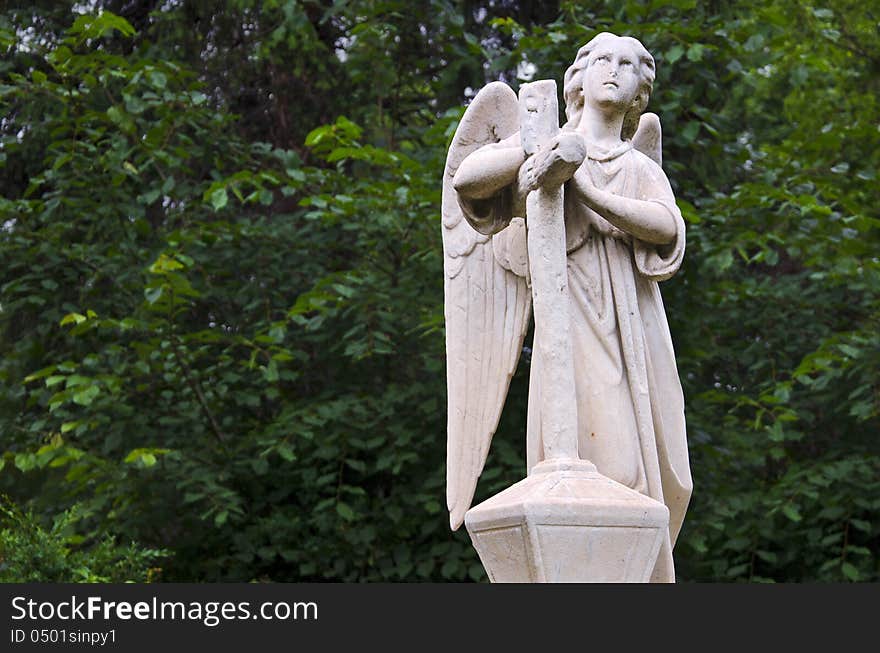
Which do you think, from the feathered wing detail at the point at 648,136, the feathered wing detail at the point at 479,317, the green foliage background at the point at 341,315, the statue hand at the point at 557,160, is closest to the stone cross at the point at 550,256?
the statue hand at the point at 557,160

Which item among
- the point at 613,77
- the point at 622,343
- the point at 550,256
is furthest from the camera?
the point at 613,77

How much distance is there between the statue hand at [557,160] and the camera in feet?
15.3

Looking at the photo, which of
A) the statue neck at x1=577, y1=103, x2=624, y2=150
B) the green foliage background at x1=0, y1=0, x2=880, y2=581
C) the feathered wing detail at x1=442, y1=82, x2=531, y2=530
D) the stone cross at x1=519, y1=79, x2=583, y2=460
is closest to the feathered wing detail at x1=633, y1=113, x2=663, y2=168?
the statue neck at x1=577, y1=103, x2=624, y2=150

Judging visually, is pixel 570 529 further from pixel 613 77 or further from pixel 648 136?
pixel 648 136

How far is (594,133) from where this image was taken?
528 centimetres

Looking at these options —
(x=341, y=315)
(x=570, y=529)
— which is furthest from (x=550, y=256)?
(x=341, y=315)

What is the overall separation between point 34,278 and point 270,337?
6.36ft

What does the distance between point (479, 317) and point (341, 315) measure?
15.9ft

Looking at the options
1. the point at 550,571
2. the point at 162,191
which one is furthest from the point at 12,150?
the point at 550,571

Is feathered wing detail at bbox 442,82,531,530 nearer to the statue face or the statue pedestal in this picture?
the statue face

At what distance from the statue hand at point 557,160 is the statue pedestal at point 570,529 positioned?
0.97 m

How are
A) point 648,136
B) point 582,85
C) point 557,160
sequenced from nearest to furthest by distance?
point 557,160 < point 582,85 < point 648,136

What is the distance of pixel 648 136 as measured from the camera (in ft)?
18.4

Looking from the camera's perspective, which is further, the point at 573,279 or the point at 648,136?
the point at 648,136
